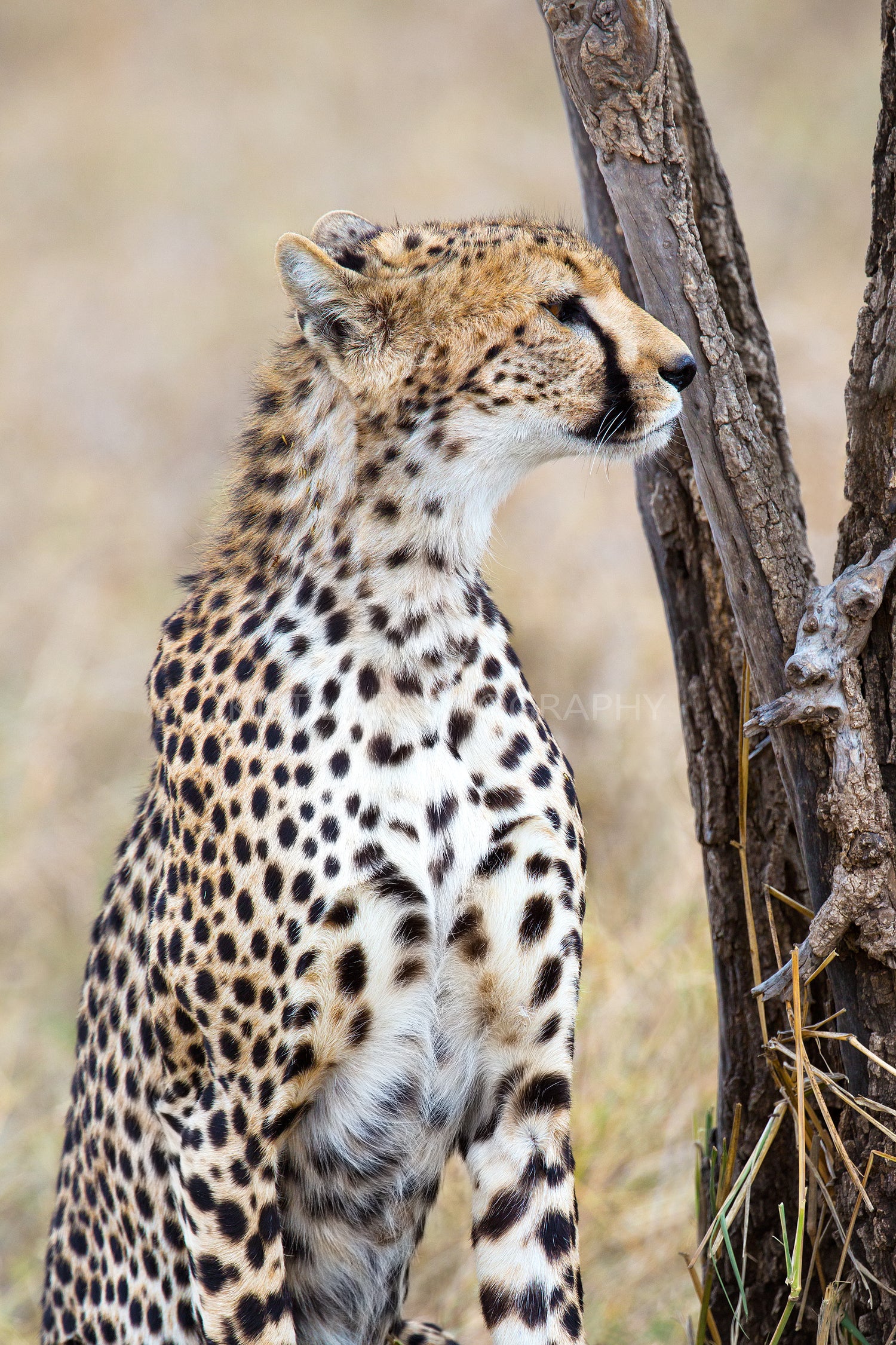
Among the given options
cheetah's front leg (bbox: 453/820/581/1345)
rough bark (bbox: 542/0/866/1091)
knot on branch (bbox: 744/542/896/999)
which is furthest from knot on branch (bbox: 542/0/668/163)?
cheetah's front leg (bbox: 453/820/581/1345)

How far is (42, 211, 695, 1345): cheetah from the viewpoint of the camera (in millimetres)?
1779

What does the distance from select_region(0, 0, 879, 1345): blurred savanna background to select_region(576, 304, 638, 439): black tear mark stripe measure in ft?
0.50

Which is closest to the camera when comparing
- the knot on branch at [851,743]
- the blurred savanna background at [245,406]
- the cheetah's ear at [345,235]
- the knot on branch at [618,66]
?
the knot on branch at [618,66]

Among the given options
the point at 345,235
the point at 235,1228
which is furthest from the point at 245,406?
the point at 235,1228

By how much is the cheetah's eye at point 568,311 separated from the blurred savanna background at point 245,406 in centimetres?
23

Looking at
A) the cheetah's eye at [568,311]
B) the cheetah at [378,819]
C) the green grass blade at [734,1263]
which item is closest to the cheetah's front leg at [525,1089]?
the cheetah at [378,819]

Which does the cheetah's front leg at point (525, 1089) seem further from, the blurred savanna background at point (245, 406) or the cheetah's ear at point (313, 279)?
the cheetah's ear at point (313, 279)

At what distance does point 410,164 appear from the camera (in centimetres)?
775

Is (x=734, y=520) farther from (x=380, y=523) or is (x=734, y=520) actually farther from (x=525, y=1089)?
(x=525, y=1089)

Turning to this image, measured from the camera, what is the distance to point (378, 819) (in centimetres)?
178

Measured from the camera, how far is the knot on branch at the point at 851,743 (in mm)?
1750

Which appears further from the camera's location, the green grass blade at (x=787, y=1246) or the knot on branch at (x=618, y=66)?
the green grass blade at (x=787, y=1246)

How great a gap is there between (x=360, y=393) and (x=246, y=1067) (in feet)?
2.99

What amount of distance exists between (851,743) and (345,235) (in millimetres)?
1027
